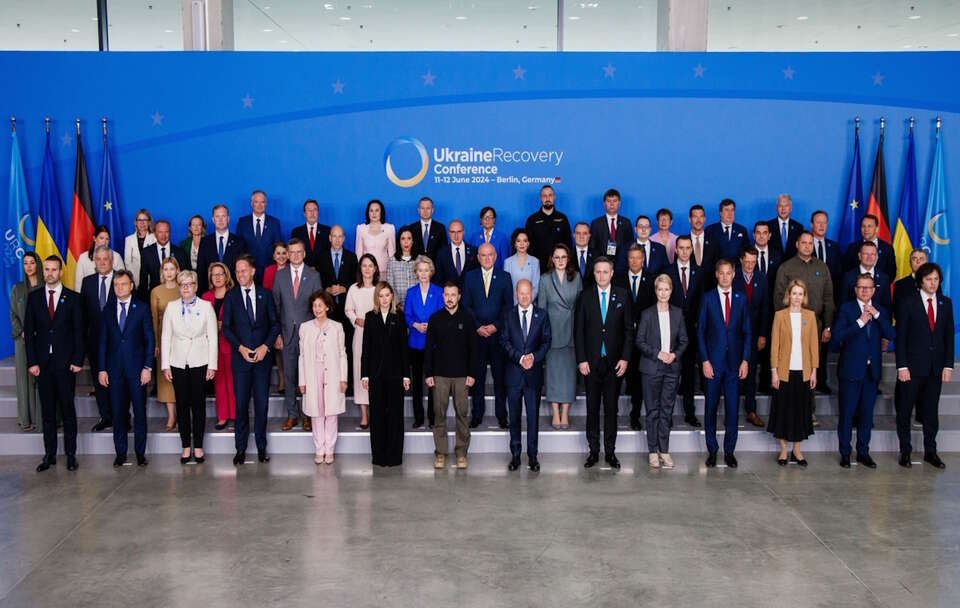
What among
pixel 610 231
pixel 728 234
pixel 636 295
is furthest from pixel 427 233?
pixel 728 234

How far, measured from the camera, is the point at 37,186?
925cm

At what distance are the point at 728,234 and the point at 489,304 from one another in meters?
2.58

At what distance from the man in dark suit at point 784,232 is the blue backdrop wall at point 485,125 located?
95 cm

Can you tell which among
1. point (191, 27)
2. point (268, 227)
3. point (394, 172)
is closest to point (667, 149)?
point (394, 172)

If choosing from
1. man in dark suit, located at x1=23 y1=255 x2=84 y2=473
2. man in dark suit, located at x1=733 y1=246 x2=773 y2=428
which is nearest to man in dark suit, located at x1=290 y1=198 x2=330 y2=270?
man in dark suit, located at x1=23 y1=255 x2=84 y2=473

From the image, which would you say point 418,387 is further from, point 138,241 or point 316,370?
point 138,241

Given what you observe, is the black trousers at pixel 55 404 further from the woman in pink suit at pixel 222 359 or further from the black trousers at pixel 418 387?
A: the black trousers at pixel 418 387

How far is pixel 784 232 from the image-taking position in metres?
8.47

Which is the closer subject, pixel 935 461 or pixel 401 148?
pixel 935 461

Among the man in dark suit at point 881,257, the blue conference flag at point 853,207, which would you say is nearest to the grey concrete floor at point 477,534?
the man in dark suit at point 881,257

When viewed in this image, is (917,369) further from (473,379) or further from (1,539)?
(1,539)

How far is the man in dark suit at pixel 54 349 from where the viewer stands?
Result: 6.84 metres

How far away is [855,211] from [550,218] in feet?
10.9

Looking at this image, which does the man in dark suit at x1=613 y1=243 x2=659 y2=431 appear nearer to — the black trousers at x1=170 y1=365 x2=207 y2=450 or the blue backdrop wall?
the blue backdrop wall
